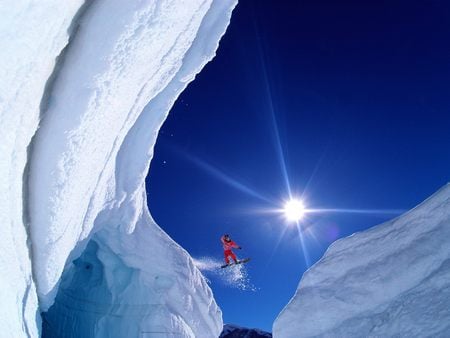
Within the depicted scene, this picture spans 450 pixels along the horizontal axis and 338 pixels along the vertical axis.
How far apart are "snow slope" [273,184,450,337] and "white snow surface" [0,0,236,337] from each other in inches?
130

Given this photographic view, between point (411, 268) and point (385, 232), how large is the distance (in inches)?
48.7

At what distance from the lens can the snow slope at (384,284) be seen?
21.1ft

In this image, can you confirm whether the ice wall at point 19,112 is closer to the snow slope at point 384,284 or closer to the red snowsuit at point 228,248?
the snow slope at point 384,284

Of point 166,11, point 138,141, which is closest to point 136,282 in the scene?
point 138,141

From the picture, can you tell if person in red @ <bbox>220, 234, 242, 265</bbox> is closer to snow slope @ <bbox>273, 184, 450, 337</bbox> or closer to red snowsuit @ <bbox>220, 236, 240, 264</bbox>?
red snowsuit @ <bbox>220, 236, 240, 264</bbox>

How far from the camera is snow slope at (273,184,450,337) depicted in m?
6.44

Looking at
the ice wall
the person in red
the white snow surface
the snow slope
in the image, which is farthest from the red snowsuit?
the ice wall

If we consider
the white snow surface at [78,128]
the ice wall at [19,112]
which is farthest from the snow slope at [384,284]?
the ice wall at [19,112]

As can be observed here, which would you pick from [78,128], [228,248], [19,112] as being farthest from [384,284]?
[19,112]

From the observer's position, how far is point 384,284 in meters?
7.56

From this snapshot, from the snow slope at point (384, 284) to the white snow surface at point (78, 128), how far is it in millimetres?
3296

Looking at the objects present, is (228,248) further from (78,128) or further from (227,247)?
(78,128)

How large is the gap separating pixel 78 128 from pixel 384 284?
6.62m

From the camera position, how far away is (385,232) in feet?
27.3
